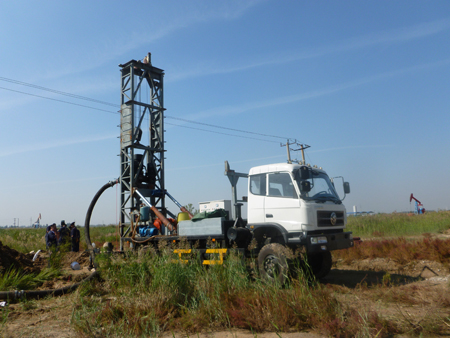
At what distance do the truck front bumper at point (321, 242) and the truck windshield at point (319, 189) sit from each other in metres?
0.92

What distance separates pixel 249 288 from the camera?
6023 mm

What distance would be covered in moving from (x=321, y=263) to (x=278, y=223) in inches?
94.4

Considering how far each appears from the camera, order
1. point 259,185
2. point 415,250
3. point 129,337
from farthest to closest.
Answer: point 415,250 < point 259,185 < point 129,337

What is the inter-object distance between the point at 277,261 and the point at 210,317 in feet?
9.86

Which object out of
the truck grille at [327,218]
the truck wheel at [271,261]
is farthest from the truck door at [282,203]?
the truck wheel at [271,261]

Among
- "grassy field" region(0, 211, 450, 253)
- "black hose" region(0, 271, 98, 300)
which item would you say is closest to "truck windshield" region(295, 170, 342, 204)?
"black hose" region(0, 271, 98, 300)

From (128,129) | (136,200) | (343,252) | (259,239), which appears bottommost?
(343,252)

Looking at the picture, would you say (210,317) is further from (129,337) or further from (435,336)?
(435,336)

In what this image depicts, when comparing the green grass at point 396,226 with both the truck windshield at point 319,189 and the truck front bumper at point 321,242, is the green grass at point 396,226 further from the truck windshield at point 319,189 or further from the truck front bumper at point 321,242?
the truck front bumper at point 321,242

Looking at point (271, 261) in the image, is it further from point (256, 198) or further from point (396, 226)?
point (396, 226)

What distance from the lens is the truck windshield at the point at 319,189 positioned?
8466 millimetres

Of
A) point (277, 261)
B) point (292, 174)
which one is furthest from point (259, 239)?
point (292, 174)

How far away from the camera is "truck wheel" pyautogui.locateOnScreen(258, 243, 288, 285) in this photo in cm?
758

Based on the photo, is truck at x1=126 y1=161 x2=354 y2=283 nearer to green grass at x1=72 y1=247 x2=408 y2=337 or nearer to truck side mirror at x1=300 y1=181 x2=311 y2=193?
truck side mirror at x1=300 y1=181 x2=311 y2=193
